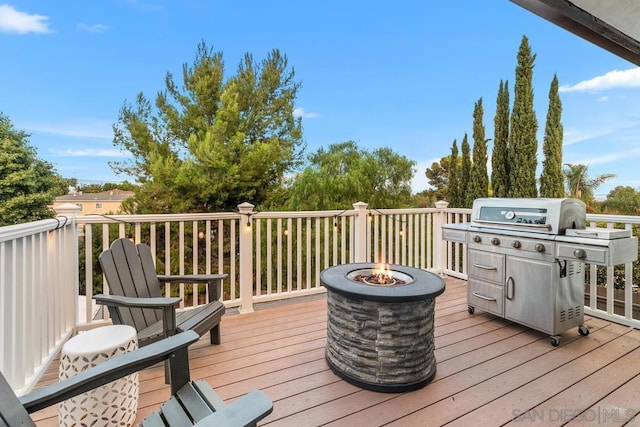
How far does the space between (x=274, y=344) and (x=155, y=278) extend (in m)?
1.14

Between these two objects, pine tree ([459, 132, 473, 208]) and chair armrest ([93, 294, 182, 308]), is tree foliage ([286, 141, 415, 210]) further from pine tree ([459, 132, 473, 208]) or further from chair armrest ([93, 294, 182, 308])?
chair armrest ([93, 294, 182, 308])

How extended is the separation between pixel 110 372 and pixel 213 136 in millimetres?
7041

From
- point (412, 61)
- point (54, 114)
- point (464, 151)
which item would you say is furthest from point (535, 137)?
point (54, 114)

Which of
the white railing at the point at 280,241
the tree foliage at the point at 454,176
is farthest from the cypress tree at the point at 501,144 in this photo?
the white railing at the point at 280,241

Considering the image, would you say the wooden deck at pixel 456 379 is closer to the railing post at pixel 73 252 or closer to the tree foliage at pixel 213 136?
the railing post at pixel 73 252

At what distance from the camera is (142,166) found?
8336 millimetres

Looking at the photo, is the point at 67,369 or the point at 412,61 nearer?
the point at 67,369

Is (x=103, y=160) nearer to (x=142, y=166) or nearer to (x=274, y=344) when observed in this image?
(x=142, y=166)

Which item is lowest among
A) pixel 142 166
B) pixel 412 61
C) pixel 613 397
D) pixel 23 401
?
pixel 613 397


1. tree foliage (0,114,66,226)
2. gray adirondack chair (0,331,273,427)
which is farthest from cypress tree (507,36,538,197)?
tree foliage (0,114,66,226)

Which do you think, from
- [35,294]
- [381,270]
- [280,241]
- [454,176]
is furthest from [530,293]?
[454,176]

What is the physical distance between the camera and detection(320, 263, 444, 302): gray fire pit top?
196 centimetres

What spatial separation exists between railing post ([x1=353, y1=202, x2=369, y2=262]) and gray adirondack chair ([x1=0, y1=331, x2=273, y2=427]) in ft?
9.65

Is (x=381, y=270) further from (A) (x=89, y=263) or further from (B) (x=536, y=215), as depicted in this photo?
(A) (x=89, y=263)
